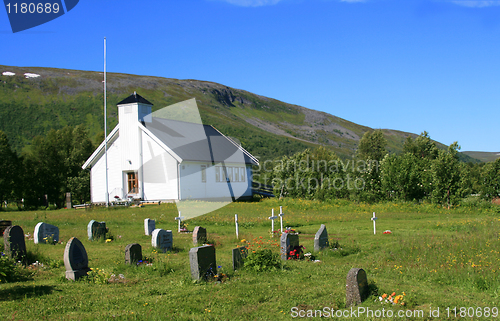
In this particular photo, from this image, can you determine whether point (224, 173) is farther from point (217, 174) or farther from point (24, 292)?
point (24, 292)

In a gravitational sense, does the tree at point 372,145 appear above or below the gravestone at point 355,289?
above

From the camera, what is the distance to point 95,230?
51.7 ft

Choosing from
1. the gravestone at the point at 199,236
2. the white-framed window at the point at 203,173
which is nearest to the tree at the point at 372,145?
the white-framed window at the point at 203,173

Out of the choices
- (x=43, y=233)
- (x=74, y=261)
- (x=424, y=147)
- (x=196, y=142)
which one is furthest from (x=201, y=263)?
(x=424, y=147)

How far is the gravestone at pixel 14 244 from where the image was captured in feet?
34.6

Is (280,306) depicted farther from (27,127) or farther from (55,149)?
(27,127)

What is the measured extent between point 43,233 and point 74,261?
6.50 metres

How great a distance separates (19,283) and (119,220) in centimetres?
1355

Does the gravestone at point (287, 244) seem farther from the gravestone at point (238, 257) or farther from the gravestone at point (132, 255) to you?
the gravestone at point (132, 255)

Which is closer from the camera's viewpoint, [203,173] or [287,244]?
[287,244]

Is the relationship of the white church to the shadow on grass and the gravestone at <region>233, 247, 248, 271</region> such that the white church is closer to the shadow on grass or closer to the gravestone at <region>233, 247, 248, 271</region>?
the gravestone at <region>233, 247, 248, 271</region>

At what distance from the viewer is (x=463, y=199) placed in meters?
29.4

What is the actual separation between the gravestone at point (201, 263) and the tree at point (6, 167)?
40506mm

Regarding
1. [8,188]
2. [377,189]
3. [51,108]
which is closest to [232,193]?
[377,189]
